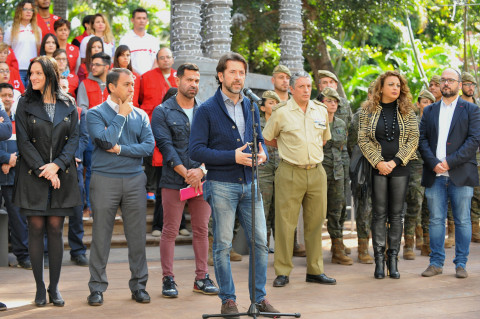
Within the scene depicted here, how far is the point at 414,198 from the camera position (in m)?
9.43

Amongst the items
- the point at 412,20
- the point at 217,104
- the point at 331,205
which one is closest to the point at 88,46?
the point at 331,205

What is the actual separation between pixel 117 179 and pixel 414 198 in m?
4.32

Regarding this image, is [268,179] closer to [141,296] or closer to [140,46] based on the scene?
[141,296]

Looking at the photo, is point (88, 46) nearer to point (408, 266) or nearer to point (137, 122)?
point (137, 122)

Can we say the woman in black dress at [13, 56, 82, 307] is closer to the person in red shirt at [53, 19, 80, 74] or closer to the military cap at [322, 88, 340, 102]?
the military cap at [322, 88, 340, 102]

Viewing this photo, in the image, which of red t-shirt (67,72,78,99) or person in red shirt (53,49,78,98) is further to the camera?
red t-shirt (67,72,78,99)

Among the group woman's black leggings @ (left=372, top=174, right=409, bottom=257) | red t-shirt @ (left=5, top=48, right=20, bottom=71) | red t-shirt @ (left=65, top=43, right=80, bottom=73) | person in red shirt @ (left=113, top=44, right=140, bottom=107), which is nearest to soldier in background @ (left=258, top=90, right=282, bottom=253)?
woman's black leggings @ (left=372, top=174, right=409, bottom=257)

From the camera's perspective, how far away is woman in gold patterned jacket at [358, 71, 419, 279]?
807 cm

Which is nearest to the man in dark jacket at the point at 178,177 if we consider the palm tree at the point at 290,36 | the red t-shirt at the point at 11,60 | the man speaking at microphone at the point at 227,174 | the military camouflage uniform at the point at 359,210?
the man speaking at microphone at the point at 227,174

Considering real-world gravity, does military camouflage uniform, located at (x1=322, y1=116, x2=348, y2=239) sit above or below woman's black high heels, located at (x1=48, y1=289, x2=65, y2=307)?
above

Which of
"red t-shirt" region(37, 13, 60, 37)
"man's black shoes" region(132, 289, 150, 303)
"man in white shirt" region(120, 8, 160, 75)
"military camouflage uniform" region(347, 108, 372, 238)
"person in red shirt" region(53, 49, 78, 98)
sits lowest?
"man's black shoes" region(132, 289, 150, 303)

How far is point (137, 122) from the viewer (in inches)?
269

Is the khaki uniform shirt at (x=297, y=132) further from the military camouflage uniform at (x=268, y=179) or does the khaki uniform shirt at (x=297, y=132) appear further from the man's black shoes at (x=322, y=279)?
the military camouflage uniform at (x=268, y=179)

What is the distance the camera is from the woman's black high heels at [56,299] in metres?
6.46
